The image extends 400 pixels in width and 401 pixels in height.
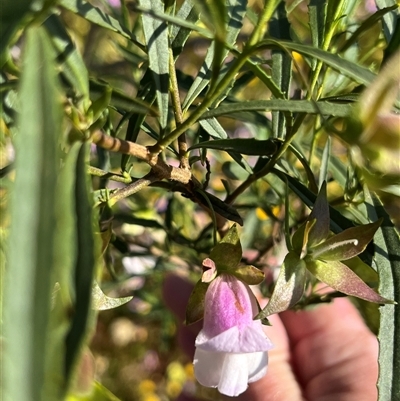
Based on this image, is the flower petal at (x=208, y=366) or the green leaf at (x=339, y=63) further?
the flower petal at (x=208, y=366)

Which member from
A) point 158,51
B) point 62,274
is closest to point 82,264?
point 62,274

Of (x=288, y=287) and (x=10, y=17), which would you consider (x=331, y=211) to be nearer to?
(x=288, y=287)

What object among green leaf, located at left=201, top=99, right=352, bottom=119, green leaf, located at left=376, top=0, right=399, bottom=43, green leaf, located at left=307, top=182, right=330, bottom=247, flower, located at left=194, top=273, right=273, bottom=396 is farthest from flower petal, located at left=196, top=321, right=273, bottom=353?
green leaf, located at left=376, top=0, right=399, bottom=43

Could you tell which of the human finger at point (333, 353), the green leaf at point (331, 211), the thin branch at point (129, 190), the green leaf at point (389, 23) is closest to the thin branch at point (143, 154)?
the thin branch at point (129, 190)

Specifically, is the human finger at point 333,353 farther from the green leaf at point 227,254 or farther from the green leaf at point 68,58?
the green leaf at point 68,58

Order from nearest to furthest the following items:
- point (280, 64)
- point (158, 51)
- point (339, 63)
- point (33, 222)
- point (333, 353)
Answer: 1. point (33, 222)
2. point (339, 63)
3. point (158, 51)
4. point (280, 64)
5. point (333, 353)

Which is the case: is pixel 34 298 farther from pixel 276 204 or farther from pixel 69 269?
pixel 276 204

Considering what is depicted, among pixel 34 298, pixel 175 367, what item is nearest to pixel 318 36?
pixel 34 298
